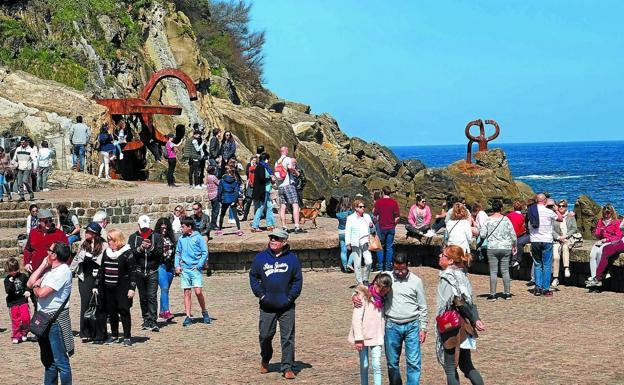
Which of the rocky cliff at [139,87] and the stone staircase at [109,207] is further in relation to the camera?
the rocky cliff at [139,87]

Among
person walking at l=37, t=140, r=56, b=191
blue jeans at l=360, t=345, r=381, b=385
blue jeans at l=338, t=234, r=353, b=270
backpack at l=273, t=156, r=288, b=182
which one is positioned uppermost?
person walking at l=37, t=140, r=56, b=191

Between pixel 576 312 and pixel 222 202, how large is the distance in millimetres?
7953

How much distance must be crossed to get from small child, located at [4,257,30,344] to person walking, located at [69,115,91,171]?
47.1 feet

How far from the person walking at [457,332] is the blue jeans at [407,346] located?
237mm

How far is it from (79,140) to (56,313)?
1830 centimetres

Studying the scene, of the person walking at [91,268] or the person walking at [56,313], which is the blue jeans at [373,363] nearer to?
the person walking at [56,313]

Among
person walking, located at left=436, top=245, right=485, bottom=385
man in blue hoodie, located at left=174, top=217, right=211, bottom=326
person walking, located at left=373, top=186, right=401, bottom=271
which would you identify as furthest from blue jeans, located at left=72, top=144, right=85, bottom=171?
person walking, located at left=436, top=245, right=485, bottom=385

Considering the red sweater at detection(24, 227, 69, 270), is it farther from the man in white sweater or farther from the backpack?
the backpack

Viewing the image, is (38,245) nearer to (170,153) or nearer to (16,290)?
(16,290)

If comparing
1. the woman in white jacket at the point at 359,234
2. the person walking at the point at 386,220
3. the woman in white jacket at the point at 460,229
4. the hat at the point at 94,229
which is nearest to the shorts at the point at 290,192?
the person walking at the point at 386,220

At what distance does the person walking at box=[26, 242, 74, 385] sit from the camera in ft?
32.9

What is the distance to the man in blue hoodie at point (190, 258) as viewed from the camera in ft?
46.9

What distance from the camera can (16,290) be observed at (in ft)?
44.1

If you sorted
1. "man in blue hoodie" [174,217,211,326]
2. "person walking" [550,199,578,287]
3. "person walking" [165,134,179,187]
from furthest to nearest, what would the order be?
"person walking" [165,134,179,187] → "person walking" [550,199,578,287] → "man in blue hoodie" [174,217,211,326]
